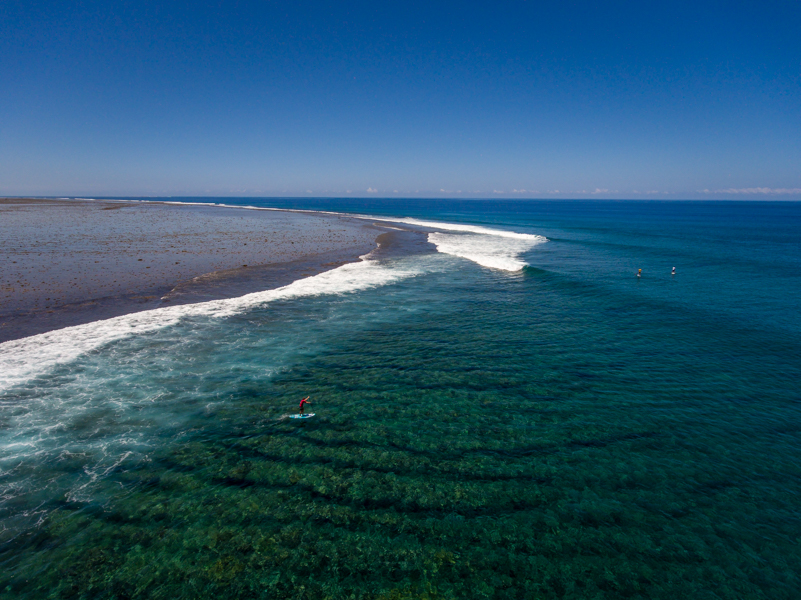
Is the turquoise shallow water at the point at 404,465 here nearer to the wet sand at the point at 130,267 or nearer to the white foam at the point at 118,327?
the white foam at the point at 118,327

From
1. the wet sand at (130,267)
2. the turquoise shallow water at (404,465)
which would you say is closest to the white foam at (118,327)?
the turquoise shallow water at (404,465)

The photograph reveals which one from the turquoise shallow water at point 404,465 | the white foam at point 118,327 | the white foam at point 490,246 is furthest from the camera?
the white foam at point 490,246

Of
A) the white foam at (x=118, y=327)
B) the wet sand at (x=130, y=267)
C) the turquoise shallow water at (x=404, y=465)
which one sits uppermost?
the wet sand at (x=130, y=267)

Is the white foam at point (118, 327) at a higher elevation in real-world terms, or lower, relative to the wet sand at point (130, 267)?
lower

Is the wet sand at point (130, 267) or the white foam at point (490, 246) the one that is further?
the white foam at point (490, 246)

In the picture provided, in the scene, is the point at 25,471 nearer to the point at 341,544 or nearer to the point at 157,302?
the point at 341,544

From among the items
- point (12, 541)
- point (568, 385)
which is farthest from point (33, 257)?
point (568, 385)

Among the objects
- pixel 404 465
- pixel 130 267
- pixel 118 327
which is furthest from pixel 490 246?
pixel 404 465

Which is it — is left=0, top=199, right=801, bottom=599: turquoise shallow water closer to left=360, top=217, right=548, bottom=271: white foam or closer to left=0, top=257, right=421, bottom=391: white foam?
left=0, top=257, right=421, bottom=391: white foam

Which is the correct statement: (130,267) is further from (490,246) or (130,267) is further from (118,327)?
(490,246)
